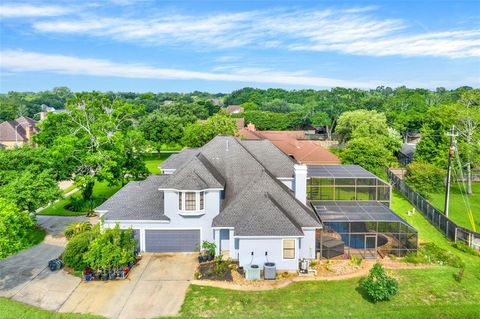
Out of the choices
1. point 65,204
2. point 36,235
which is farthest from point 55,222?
point 65,204

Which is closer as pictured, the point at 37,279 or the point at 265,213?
the point at 37,279

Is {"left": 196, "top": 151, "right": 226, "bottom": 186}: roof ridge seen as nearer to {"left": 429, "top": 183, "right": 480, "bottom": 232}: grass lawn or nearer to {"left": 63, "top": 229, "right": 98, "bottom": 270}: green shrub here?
{"left": 63, "top": 229, "right": 98, "bottom": 270}: green shrub

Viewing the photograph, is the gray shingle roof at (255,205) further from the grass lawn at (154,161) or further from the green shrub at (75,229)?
the grass lawn at (154,161)

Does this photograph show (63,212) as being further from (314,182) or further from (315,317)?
(315,317)

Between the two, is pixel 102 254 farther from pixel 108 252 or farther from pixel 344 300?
pixel 344 300

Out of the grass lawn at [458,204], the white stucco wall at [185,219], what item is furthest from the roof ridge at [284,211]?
the grass lawn at [458,204]
